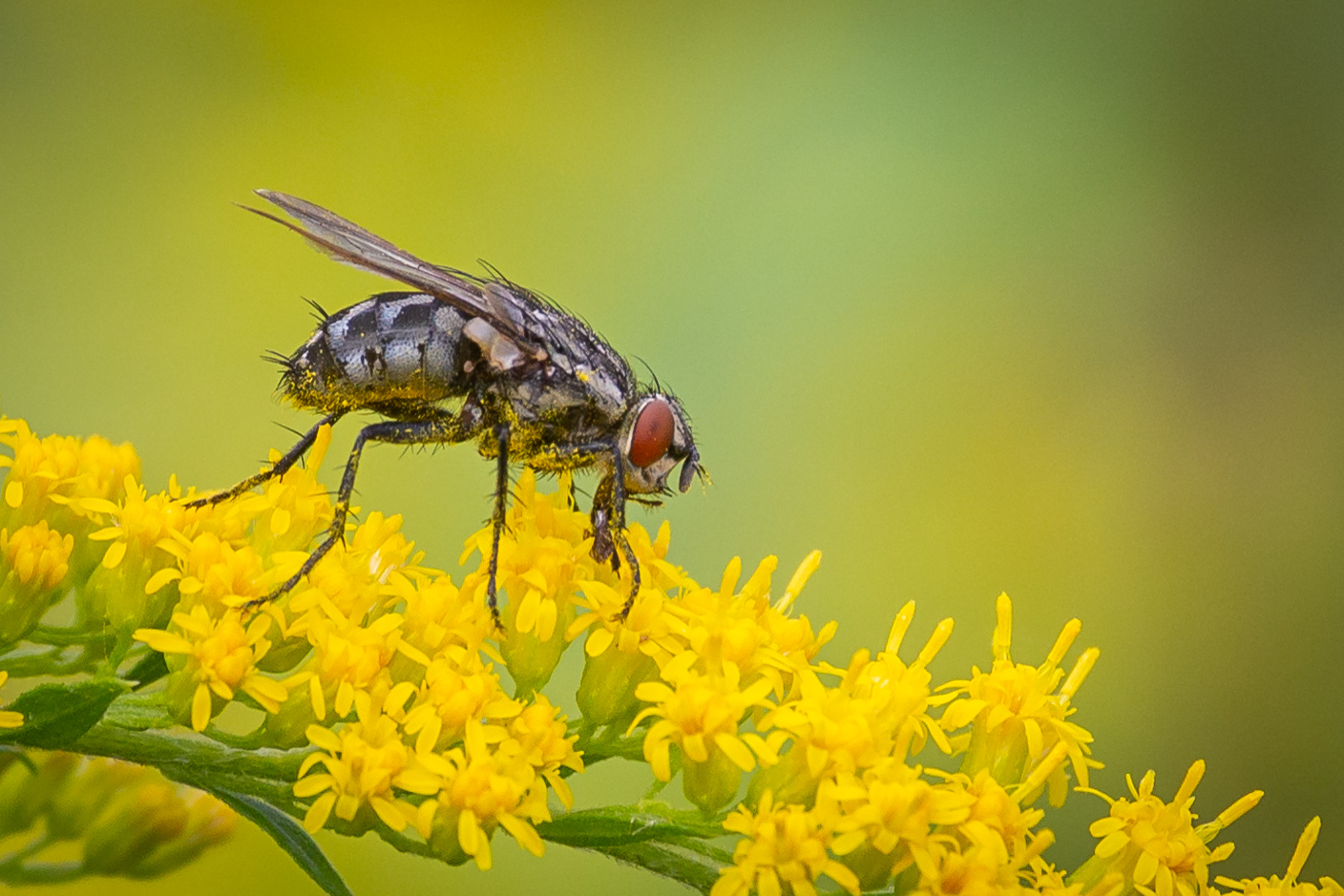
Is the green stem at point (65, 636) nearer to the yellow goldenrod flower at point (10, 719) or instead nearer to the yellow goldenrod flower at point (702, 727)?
the yellow goldenrod flower at point (10, 719)

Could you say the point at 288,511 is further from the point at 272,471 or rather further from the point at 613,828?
the point at 613,828

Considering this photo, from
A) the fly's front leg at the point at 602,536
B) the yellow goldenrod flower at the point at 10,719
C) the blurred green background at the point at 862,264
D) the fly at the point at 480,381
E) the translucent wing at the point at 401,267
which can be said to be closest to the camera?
the yellow goldenrod flower at the point at 10,719

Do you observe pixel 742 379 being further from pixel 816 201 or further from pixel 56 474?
pixel 56 474

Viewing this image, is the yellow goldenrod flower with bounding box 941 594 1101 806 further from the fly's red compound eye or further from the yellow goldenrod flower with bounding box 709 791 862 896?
the fly's red compound eye

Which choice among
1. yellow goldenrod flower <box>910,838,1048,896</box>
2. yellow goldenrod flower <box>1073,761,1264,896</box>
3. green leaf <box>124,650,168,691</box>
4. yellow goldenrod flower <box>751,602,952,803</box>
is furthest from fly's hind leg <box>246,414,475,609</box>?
yellow goldenrod flower <box>1073,761,1264,896</box>

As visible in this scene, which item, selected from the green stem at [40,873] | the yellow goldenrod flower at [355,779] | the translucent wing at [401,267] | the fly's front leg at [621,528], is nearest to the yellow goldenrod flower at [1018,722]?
the fly's front leg at [621,528]

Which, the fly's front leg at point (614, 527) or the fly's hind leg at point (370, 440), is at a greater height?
the fly's front leg at point (614, 527)

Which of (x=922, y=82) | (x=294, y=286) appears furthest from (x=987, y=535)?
(x=294, y=286)

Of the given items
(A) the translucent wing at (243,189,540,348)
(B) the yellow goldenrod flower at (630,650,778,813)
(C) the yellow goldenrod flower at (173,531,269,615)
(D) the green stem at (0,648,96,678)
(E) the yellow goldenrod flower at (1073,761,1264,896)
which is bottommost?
(D) the green stem at (0,648,96,678)

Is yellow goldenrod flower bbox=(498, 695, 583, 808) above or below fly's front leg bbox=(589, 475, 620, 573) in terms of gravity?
below
